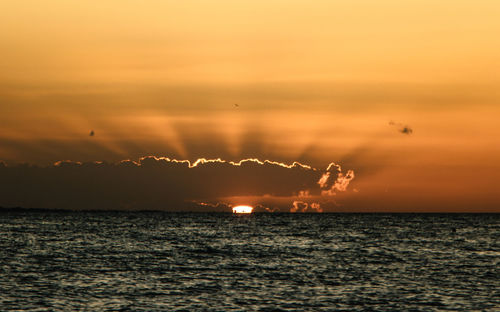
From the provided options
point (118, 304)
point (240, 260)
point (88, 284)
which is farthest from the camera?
point (240, 260)

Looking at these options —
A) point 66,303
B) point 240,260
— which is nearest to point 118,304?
point 66,303

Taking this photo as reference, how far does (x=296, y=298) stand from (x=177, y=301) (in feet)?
29.1

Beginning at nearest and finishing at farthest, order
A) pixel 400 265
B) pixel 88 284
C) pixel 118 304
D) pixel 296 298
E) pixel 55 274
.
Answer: pixel 118 304, pixel 296 298, pixel 88 284, pixel 55 274, pixel 400 265

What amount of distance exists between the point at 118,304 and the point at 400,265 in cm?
4015

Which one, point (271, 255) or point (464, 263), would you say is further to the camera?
point (271, 255)

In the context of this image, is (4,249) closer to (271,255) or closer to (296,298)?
(271,255)

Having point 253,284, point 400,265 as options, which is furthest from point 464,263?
point 253,284

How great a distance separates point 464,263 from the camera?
8169 centimetres

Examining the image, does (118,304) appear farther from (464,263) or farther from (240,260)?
(464,263)

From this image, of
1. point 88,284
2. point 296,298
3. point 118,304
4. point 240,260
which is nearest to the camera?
point 118,304

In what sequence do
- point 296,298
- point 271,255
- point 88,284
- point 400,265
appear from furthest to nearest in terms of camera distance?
1. point 271,255
2. point 400,265
3. point 88,284
4. point 296,298

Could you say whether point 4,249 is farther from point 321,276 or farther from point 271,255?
point 321,276

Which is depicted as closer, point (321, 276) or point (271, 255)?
point (321, 276)

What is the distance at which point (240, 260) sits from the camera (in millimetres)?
83500
